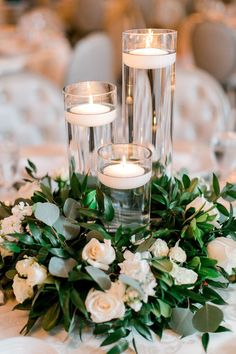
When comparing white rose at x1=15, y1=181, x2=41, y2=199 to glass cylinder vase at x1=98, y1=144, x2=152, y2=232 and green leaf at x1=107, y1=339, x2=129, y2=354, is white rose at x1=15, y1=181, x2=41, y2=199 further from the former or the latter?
green leaf at x1=107, y1=339, x2=129, y2=354

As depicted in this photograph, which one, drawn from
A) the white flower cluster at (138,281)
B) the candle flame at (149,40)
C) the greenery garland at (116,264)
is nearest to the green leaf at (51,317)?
the greenery garland at (116,264)

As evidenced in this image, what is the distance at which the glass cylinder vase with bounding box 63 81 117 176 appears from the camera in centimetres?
94

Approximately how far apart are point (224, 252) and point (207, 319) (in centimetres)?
13

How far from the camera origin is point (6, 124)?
219 cm

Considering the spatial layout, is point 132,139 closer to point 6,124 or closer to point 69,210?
point 69,210

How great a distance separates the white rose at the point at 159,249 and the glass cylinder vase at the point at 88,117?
7.7 inches

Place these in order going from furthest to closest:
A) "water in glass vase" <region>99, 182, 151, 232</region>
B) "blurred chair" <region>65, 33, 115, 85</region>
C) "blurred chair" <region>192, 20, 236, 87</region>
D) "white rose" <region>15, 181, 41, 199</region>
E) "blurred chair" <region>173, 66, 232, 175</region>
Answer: "blurred chair" <region>192, 20, 236, 87</region>
"blurred chair" <region>65, 33, 115, 85</region>
"blurred chair" <region>173, 66, 232, 175</region>
"white rose" <region>15, 181, 41, 199</region>
"water in glass vase" <region>99, 182, 151, 232</region>

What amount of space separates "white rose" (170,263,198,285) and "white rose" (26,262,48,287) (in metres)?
0.20

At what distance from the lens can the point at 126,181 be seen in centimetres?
84

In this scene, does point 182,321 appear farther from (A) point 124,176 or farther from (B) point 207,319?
(A) point 124,176

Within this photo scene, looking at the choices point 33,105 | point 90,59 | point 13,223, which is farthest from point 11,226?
point 90,59

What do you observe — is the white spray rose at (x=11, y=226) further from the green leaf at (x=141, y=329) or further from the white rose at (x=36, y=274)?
the green leaf at (x=141, y=329)

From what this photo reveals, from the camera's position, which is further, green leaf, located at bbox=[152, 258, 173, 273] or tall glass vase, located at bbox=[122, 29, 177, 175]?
tall glass vase, located at bbox=[122, 29, 177, 175]

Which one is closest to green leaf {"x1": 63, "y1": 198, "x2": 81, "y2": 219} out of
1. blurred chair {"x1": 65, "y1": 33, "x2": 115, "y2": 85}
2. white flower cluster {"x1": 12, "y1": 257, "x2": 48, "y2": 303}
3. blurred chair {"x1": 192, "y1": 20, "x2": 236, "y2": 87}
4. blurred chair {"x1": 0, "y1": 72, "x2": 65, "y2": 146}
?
white flower cluster {"x1": 12, "y1": 257, "x2": 48, "y2": 303}
